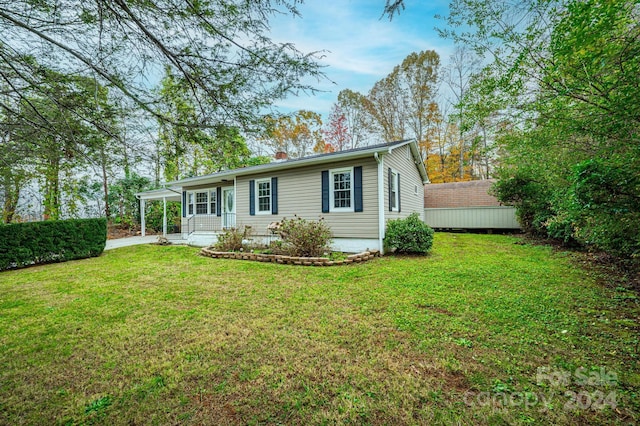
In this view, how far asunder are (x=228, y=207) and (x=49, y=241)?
5.85 m

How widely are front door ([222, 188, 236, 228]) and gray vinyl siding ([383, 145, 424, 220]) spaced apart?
21.9 ft

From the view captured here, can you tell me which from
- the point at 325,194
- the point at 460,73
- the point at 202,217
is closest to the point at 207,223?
the point at 202,217

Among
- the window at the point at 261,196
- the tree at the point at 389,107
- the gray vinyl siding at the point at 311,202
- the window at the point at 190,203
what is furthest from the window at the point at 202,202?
the tree at the point at 389,107

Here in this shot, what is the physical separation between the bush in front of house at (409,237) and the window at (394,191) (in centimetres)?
94

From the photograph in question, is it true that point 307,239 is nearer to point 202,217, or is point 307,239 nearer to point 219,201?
point 219,201

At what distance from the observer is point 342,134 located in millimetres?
19250

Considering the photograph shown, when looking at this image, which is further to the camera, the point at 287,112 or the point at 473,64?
the point at 473,64

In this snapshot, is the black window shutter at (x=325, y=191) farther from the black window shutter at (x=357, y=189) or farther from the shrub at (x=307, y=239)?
the shrub at (x=307, y=239)

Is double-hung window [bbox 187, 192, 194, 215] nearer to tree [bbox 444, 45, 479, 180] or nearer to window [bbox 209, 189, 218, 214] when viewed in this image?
window [bbox 209, 189, 218, 214]

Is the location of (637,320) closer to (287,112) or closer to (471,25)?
(287,112)

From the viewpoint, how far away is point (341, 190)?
8.38m

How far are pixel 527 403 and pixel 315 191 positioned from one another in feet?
24.7

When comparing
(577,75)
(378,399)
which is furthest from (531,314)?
(577,75)

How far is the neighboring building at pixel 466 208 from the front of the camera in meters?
12.5
